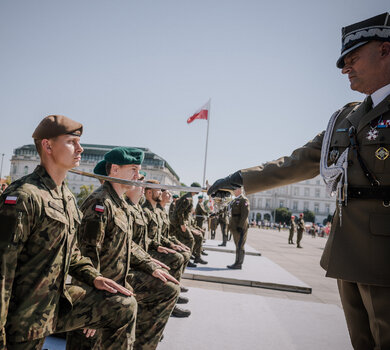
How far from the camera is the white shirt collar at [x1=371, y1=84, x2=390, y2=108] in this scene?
186 cm

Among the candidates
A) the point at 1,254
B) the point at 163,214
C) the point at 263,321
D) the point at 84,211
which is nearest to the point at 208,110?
the point at 163,214

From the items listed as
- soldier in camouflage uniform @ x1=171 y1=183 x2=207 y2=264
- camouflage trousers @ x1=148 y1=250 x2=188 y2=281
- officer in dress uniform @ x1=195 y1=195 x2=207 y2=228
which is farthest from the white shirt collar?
officer in dress uniform @ x1=195 y1=195 x2=207 y2=228

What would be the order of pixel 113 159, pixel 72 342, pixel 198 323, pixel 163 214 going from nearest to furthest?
pixel 72 342, pixel 113 159, pixel 198 323, pixel 163 214

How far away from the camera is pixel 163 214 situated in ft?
22.2

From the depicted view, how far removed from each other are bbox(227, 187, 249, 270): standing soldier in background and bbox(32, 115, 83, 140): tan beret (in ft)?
22.7

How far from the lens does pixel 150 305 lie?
328cm

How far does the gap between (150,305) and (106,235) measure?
0.98 m

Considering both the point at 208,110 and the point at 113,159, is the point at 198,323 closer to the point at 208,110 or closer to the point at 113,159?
the point at 113,159

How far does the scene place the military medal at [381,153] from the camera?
1.71 meters

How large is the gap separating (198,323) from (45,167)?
3.17 m

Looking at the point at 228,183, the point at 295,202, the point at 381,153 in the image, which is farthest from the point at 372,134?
the point at 295,202

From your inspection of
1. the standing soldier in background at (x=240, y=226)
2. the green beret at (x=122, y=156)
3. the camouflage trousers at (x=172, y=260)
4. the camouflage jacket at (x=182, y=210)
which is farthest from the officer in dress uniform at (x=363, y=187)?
the standing soldier in background at (x=240, y=226)

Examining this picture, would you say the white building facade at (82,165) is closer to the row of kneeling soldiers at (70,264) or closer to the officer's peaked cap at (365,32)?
the row of kneeling soldiers at (70,264)

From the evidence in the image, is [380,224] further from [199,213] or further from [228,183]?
[199,213]
